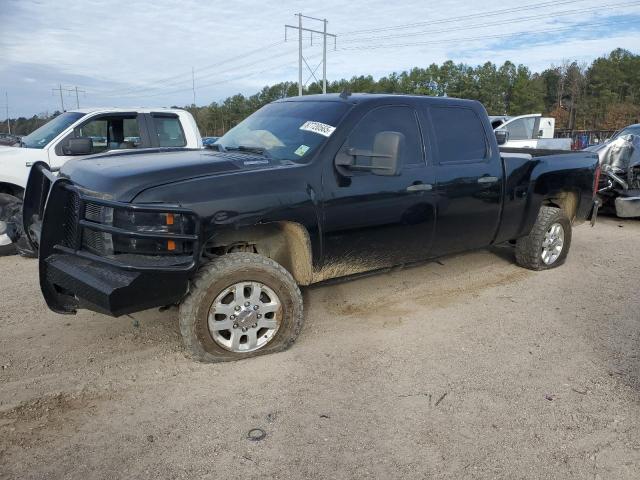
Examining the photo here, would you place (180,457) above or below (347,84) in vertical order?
below

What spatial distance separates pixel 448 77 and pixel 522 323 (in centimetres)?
5610

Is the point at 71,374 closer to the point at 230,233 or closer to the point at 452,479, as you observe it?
the point at 230,233

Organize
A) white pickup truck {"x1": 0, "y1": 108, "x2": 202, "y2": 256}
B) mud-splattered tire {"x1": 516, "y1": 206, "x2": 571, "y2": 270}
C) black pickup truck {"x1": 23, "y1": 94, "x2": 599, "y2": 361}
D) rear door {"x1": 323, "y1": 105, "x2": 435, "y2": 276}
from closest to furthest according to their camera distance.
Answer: black pickup truck {"x1": 23, "y1": 94, "x2": 599, "y2": 361}
rear door {"x1": 323, "y1": 105, "x2": 435, "y2": 276}
mud-splattered tire {"x1": 516, "y1": 206, "x2": 571, "y2": 270}
white pickup truck {"x1": 0, "y1": 108, "x2": 202, "y2": 256}

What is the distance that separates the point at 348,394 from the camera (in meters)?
3.29

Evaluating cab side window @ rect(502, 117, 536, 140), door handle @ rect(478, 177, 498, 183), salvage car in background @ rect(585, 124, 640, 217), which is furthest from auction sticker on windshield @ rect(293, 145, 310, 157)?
cab side window @ rect(502, 117, 536, 140)

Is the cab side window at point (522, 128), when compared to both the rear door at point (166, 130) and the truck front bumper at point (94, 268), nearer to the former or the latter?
the rear door at point (166, 130)

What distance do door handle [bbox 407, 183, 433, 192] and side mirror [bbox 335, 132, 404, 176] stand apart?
54 cm

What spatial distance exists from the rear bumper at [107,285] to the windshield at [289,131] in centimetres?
137

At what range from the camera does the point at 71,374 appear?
11.5 ft

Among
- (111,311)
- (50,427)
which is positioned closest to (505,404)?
(111,311)

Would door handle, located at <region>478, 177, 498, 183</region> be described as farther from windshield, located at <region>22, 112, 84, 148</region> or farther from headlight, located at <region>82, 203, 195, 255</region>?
windshield, located at <region>22, 112, 84, 148</region>

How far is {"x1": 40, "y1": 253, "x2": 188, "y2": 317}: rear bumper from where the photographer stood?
3111mm

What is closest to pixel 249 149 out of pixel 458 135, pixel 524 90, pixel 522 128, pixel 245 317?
pixel 245 317

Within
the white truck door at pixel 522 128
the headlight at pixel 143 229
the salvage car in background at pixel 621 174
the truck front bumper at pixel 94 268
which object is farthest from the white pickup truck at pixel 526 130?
Result: the truck front bumper at pixel 94 268
